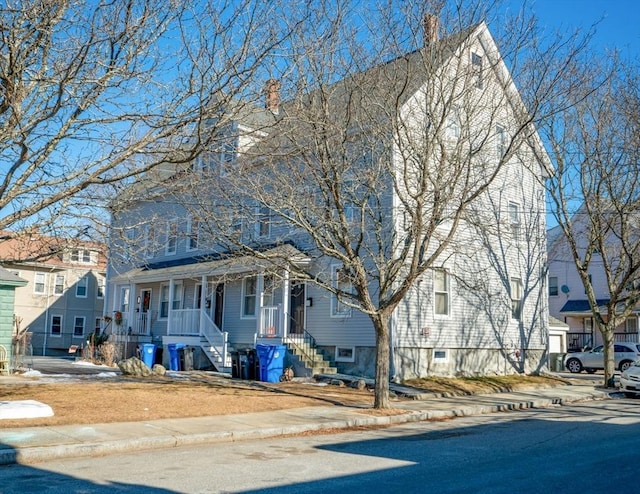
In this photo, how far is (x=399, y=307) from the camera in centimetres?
2052

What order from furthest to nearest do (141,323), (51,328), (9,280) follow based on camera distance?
(51,328), (141,323), (9,280)

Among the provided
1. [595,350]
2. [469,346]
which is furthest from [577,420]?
[595,350]

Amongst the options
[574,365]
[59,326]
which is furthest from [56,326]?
[574,365]

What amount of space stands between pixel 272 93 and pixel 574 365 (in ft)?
84.3

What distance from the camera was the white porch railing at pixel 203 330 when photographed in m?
23.5

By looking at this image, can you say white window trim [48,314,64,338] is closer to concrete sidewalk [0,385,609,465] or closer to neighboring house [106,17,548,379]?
neighboring house [106,17,548,379]

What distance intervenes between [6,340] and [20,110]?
12.8 metres

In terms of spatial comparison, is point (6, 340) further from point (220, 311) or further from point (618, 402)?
point (618, 402)

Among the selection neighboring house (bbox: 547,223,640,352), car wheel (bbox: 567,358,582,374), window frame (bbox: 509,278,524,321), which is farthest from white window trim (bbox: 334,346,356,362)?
neighboring house (bbox: 547,223,640,352)

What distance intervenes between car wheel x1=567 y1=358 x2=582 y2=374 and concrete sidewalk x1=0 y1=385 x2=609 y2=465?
16752mm

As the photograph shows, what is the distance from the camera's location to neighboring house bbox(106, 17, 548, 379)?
822 inches

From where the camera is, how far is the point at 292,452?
984 cm

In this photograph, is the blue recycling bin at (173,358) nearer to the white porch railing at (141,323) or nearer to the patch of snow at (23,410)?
the white porch railing at (141,323)

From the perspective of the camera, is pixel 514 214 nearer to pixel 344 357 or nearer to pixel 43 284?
pixel 344 357
